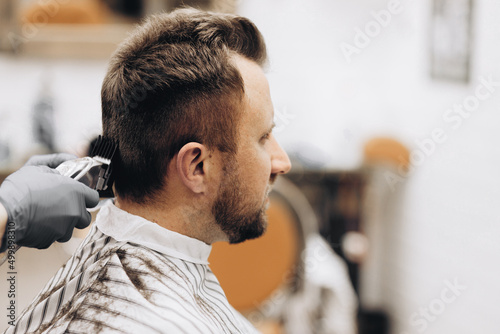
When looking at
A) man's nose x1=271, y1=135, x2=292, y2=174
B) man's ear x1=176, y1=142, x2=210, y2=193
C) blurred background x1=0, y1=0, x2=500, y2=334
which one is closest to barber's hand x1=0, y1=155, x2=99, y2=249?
man's ear x1=176, y1=142, x2=210, y2=193

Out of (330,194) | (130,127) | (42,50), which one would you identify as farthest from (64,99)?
(130,127)

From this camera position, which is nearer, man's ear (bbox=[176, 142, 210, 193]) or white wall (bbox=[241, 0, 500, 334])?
man's ear (bbox=[176, 142, 210, 193])

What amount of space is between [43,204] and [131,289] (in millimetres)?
260

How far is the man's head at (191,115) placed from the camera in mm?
1094

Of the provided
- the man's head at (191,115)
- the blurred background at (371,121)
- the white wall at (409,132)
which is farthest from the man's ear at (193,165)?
the white wall at (409,132)

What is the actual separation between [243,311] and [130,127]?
4.41 ft

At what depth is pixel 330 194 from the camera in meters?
3.37

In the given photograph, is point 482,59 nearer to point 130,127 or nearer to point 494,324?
point 494,324

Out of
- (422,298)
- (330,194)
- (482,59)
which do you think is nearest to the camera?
(482,59)

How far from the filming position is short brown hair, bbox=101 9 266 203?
1.09 metres

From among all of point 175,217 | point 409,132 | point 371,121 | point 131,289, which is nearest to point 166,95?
point 175,217

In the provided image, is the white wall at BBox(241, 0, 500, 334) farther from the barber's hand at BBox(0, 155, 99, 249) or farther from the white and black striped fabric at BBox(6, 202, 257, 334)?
the barber's hand at BBox(0, 155, 99, 249)

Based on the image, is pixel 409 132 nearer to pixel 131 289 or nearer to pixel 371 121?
pixel 371 121

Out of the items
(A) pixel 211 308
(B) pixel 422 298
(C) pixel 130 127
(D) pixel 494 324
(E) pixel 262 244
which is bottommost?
(B) pixel 422 298
